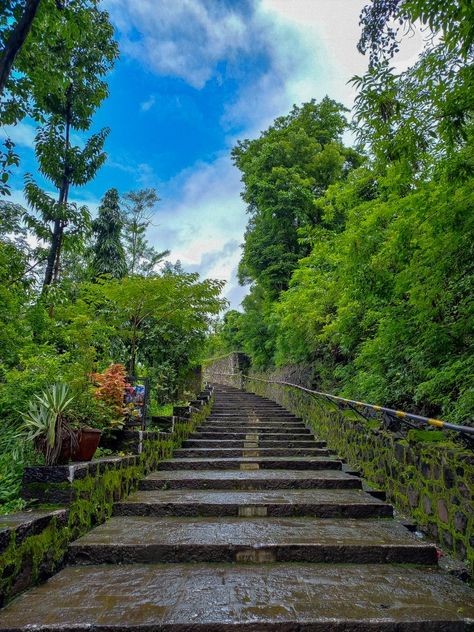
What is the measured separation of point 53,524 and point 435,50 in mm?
5006

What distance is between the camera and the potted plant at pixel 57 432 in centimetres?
285

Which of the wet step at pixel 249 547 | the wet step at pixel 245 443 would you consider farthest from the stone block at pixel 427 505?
the wet step at pixel 245 443

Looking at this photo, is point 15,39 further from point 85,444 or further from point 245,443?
point 245,443

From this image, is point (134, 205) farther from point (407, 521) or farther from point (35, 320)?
point (407, 521)

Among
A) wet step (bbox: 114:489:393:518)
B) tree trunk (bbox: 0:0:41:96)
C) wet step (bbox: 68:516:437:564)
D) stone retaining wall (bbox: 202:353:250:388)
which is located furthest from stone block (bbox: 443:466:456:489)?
stone retaining wall (bbox: 202:353:250:388)

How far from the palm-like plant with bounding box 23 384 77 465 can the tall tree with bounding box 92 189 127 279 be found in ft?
42.7

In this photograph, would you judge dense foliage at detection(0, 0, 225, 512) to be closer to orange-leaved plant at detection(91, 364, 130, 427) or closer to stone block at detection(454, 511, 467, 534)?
orange-leaved plant at detection(91, 364, 130, 427)

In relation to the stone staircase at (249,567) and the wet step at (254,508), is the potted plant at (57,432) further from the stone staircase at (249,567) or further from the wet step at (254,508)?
the wet step at (254,508)

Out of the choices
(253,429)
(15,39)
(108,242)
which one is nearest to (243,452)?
(253,429)

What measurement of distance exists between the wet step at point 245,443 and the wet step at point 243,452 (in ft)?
1.44

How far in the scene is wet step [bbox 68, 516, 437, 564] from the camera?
2.71m

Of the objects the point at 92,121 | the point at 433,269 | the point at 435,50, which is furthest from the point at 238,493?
the point at 92,121

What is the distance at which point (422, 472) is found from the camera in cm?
319

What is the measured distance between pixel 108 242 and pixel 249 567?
49.7 ft
